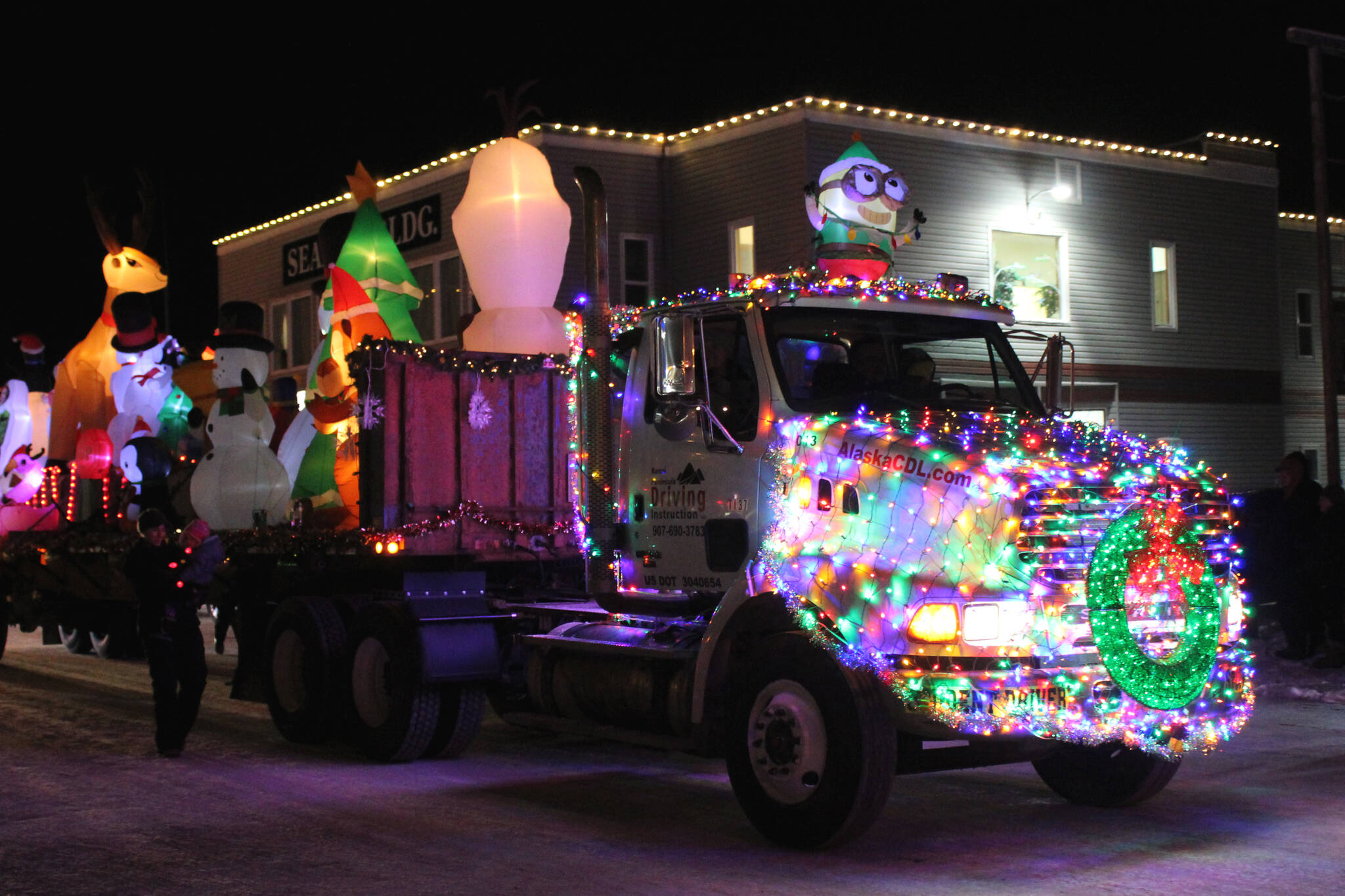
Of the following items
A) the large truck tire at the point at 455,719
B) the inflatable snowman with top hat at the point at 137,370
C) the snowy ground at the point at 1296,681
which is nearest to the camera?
the large truck tire at the point at 455,719

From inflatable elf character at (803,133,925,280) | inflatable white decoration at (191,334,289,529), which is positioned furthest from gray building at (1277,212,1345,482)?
inflatable elf character at (803,133,925,280)

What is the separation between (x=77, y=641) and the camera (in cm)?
1986

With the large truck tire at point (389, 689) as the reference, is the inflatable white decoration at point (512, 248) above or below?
above

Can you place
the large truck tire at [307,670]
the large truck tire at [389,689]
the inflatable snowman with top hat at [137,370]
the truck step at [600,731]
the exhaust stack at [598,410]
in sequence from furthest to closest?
the inflatable snowman with top hat at [137,370], the large truck tire at [307,670], the large truck tire at [389,689], the exhaust stack at [598,410], the truck step at [600,731]

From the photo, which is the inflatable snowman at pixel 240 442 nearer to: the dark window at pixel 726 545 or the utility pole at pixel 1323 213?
the dark window at pixel 726 545

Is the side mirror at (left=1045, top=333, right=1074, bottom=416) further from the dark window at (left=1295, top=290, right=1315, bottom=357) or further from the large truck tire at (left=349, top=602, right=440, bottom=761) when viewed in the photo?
the dark window at (left=1295, top=290, right=1315, bottom=357)

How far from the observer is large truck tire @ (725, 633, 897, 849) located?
716cm

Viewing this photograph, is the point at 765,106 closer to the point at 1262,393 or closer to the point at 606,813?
the point at 1262,393

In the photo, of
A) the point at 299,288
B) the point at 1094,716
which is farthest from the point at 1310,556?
the point at 299,288

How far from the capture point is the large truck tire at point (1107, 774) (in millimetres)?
8352

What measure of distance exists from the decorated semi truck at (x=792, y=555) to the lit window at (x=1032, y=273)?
15.8m

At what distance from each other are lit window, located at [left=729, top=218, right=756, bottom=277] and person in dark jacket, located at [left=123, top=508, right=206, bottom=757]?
14.2 meters

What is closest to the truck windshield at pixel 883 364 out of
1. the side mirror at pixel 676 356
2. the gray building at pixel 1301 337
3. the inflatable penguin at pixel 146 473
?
the side mirror at pixel 676 356

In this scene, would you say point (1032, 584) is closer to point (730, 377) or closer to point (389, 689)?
point (730, 377)
